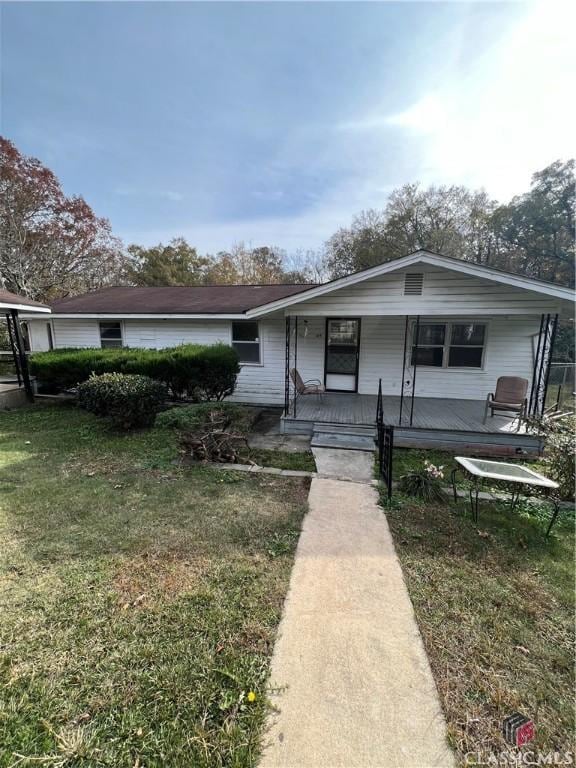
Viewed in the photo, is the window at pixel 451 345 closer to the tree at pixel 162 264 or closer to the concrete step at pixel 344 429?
the concrete step at pixel 344 429

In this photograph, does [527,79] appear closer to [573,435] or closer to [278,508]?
[573,435]

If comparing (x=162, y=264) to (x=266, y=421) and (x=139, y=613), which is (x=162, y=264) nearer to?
(x=266, y=421)

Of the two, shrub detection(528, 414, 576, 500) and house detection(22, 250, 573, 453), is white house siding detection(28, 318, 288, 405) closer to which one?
house detection(22, 250, 573, 453)

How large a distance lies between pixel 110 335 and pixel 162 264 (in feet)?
63.3

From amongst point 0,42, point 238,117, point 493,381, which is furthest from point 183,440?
point 0,42

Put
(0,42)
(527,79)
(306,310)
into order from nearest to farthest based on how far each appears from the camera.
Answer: (527,79) < (306,310) < (0,42)

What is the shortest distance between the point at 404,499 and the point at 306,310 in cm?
441

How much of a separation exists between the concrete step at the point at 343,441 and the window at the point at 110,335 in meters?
7.77

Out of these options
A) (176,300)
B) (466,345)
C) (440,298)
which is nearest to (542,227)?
(466,345)

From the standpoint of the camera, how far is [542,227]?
74.4 feet

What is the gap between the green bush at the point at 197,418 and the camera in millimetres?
6461

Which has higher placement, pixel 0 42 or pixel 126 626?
pixel 0 42

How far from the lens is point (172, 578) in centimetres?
285

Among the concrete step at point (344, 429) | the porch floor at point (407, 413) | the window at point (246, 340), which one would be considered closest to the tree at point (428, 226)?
the window at point (246, 340)
